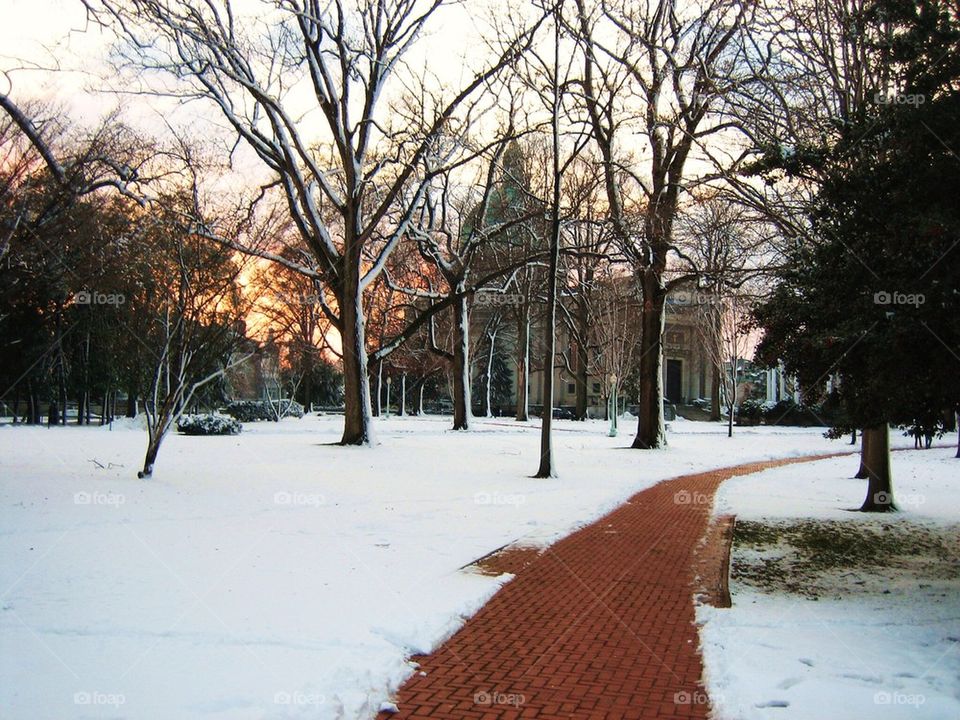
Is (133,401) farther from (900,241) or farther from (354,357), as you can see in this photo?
(900,241)

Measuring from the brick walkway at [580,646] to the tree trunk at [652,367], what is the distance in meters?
15.5

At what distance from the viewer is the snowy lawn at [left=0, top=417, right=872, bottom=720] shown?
198 inches

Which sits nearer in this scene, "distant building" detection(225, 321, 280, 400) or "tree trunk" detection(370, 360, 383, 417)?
"distant building" detection(225, 321, 280, 400)

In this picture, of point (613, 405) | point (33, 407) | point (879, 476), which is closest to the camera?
point (879, 476)

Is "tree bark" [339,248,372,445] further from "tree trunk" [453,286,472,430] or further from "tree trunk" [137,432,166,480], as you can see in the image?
"tree trunk" [453,286,472,430]

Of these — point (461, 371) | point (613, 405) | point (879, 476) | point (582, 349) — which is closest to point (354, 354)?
point (461, 371)

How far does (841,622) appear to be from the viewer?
23.2 ft

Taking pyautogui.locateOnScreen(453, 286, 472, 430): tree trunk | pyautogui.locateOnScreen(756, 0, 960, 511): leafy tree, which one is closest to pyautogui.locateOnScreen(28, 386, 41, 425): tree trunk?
pyautogui.locateOnScreen(453, 286, 472, 430): tree trunk

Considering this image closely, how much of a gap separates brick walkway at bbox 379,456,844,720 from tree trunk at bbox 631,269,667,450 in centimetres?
1552

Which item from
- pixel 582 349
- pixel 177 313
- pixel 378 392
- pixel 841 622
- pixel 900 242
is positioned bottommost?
pixel 841 622

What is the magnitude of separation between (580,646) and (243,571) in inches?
150

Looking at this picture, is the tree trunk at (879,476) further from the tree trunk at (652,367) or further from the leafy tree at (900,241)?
the tree trunk at (652,367)

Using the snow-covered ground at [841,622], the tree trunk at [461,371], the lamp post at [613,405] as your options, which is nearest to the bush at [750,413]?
the lamp post at [613,405]

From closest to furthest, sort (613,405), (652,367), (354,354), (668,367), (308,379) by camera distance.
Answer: (354,354), (652,367), (613,405), (308,379), (668,367)
